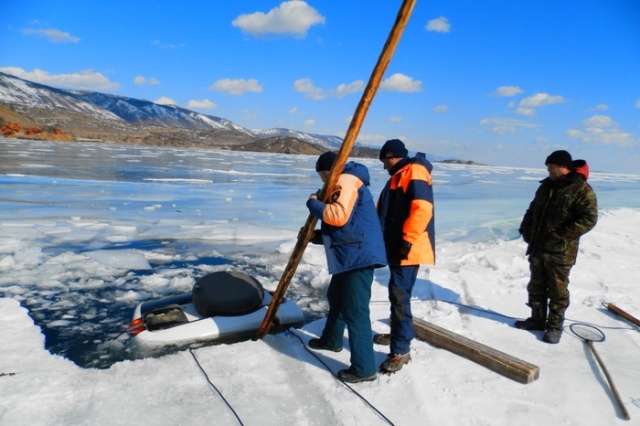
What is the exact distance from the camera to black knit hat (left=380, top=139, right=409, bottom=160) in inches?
126

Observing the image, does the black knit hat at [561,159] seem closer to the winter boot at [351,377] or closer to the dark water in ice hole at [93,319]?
the winter boot at [351,377]

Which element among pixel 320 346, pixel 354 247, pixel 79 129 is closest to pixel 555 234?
pixel 354 247

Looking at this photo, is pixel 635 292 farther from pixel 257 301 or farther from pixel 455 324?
pixel 257 301

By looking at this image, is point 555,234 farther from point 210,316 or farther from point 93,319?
point 93,319

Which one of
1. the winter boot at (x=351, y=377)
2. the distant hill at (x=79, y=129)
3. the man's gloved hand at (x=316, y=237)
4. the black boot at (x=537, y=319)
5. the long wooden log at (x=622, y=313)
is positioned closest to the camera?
the winter boot at (x=351, y=377)

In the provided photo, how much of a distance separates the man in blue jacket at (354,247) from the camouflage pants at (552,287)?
1903mm

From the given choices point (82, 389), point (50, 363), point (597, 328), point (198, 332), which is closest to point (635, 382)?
point (597, 328)

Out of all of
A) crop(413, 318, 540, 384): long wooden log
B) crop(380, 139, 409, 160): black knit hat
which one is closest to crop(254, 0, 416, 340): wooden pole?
crop(380, 139, 409, 160): black knit hat

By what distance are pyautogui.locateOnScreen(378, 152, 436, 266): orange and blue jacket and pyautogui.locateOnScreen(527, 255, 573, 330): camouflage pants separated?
4.59 feet

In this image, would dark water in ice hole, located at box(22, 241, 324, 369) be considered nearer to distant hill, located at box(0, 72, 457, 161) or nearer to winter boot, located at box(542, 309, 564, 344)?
winter boot, located at box(542, 309, 564, 344)

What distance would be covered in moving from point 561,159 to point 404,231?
1.68 meters

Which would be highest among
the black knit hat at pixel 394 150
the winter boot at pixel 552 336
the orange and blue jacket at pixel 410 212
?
the black knit hat at pixel 394 150

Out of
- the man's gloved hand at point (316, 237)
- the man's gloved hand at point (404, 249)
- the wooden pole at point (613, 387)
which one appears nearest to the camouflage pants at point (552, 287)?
the wooden pole at point (613, 387)

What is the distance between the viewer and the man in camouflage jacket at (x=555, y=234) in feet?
11.8
